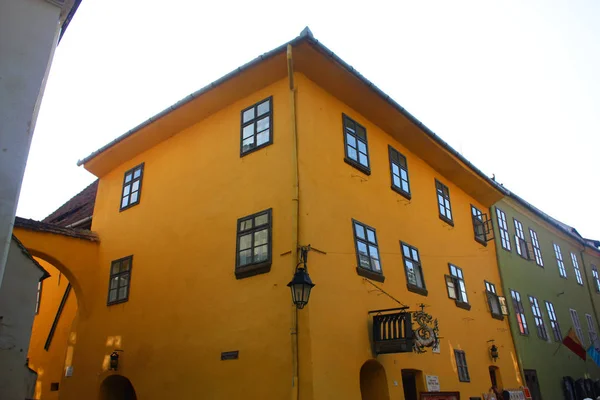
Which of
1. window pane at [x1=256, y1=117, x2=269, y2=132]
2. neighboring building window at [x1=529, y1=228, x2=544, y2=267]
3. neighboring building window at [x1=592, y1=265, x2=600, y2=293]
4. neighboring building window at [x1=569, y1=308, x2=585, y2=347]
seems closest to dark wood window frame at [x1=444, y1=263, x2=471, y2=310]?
window pane at [x1=256, y1=117, x2=269, y2=132]

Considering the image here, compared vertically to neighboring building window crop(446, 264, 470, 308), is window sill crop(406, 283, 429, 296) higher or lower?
lower

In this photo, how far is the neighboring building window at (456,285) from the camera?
13.2 meters

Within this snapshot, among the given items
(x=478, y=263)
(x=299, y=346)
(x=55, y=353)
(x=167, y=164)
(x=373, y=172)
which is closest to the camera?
(x=299, y=346)

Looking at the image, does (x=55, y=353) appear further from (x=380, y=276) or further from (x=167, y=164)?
(x=380, y=276)

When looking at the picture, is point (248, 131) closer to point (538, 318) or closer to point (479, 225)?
point (479, 225)

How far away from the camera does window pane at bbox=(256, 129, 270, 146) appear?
1056 centimetres

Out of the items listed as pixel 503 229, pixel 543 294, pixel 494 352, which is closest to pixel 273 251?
pixel 494 352

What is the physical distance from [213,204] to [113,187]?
480cm

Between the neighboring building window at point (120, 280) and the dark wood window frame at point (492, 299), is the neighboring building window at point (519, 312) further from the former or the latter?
the neighboring building window at point (120, 280)

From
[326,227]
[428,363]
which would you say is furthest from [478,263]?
[326,227]

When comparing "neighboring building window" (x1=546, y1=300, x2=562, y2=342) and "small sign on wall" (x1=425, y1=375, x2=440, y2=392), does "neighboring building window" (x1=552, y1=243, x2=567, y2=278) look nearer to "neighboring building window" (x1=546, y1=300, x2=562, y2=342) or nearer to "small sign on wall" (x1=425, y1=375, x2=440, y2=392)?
"neighboring building window" (x1=546, y1=300, x2=562, y2=342)

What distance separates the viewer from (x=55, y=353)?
14.1 meters

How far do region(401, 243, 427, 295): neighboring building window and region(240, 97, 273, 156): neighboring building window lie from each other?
161 inches

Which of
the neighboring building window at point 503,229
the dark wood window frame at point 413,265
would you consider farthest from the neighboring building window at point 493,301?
the dark wood window frame at point 413,265
